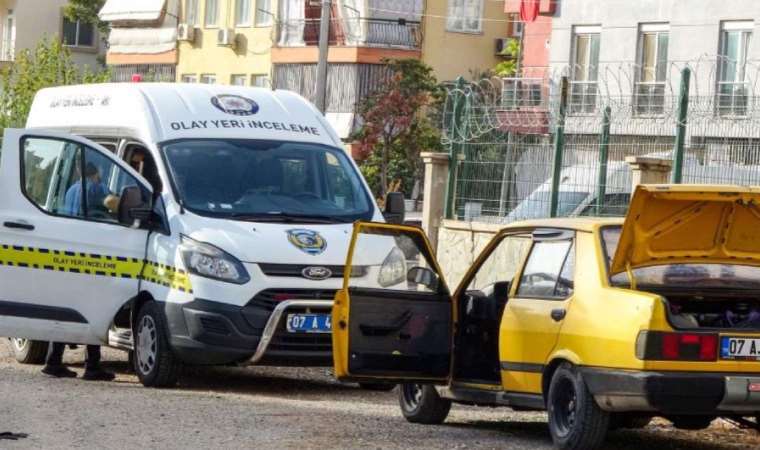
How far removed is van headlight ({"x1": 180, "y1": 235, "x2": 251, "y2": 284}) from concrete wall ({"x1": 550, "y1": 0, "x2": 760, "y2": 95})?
2323 cm

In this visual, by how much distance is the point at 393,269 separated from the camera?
15539mm

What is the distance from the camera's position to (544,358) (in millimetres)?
11742

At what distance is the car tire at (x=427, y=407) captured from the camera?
13188 mm

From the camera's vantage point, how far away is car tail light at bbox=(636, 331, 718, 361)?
10789 millimetres

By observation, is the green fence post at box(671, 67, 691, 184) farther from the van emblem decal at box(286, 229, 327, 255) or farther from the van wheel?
the van wheel

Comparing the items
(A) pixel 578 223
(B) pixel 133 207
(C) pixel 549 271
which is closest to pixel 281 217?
(B) pixel 133 207

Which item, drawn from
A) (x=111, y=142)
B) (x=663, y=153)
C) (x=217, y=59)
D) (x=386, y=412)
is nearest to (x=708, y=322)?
(x=386, y=412)

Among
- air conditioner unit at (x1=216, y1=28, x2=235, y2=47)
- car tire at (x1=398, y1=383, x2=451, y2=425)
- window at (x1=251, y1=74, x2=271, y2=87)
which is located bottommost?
car tire at (x1=398, y1=383, x2=451, y2=425)

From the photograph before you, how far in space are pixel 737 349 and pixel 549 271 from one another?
1513 millimetres

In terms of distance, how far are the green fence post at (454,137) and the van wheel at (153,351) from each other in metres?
8.88

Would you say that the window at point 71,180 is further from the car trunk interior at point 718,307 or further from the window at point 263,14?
the window at point 263,14

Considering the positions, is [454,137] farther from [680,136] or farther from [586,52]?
[586,52]

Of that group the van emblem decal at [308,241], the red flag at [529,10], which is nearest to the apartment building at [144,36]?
the red flag at [529,10]

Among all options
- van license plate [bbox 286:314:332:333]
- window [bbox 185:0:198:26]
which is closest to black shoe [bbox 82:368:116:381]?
van license plate [bbox 286:314:332:333]
